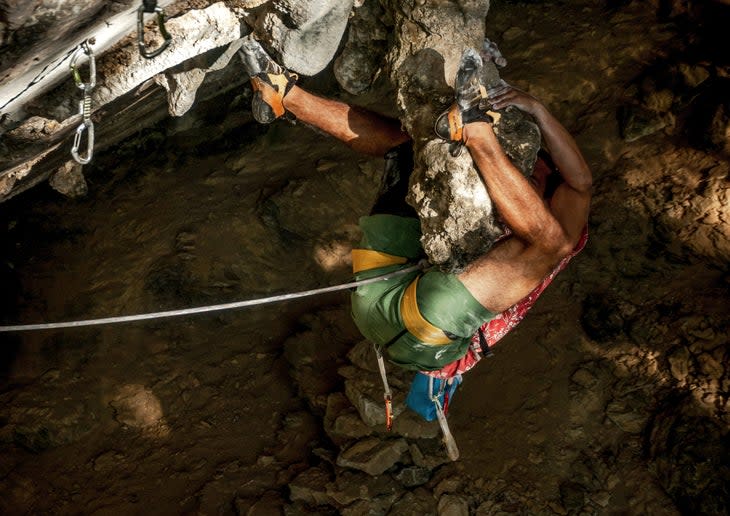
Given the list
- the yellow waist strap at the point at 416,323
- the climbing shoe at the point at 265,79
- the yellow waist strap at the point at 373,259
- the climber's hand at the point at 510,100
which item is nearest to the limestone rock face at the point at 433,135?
the climber's hand at the point at 510,100

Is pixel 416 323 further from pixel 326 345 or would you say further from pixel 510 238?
pixel 326 345

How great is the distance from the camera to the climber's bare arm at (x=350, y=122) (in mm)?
2750

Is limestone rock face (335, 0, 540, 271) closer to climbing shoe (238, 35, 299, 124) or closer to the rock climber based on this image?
the rock climber

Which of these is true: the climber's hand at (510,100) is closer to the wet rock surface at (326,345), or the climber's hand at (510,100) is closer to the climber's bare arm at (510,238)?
the climber's bare arm at (510,238)

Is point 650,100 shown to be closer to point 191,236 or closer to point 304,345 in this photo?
point 304,345

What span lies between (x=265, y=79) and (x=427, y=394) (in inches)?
76.2

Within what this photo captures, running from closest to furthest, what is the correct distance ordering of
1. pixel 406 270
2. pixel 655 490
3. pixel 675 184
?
pixel 406 270 < pixel 655 490 < pixel 675 184

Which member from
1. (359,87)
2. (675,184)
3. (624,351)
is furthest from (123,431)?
(675,184)

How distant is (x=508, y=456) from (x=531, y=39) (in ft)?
10.6

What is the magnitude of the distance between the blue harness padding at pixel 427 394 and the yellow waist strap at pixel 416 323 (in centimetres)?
62

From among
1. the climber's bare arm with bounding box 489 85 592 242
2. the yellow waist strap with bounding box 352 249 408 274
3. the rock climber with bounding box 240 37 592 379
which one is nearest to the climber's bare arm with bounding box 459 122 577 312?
the rock climber with bounding box 240 37 592 379

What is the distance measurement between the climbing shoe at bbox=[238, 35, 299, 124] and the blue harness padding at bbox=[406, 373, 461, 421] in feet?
5.55

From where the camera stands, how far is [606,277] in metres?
3.82

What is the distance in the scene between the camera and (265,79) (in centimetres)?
258
